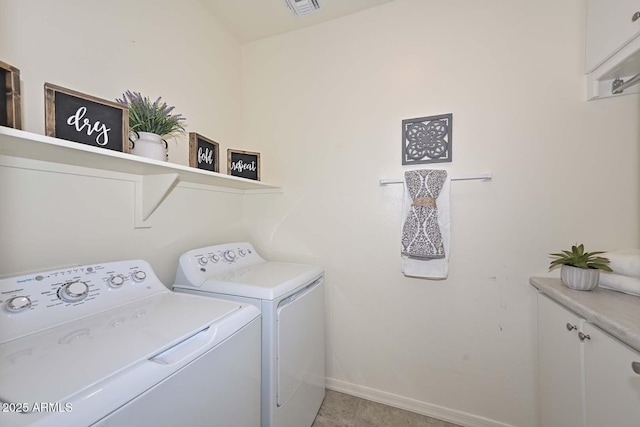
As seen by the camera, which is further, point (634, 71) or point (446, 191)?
point (446, 191)

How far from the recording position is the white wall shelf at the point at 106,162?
714mm

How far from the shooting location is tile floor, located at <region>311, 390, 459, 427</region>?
57.4 inches

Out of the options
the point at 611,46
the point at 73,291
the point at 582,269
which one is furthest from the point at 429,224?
the point at 73,291

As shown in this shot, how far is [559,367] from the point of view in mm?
1111

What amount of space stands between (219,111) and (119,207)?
3.22ft

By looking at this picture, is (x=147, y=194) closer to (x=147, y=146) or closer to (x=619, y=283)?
(x=147, y=146)

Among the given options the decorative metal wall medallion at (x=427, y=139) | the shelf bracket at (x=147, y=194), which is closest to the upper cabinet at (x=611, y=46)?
the decorative metal wall medallion at (x=427, y=139)

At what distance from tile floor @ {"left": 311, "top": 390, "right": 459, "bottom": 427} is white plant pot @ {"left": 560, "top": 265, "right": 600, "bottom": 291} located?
1061mm

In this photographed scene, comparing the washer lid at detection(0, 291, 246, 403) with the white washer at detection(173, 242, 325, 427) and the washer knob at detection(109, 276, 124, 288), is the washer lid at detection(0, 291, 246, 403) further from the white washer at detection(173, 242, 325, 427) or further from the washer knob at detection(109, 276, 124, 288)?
the white washer at detection(173, 242, 325, 427)

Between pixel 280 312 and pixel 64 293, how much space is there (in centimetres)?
77

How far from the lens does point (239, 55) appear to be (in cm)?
200

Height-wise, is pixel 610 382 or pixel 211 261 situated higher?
pixel 211 261

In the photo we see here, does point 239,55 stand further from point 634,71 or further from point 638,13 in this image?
point 634,71

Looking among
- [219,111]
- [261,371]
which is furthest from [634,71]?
[219,111]
